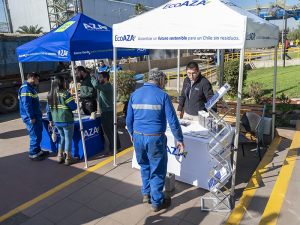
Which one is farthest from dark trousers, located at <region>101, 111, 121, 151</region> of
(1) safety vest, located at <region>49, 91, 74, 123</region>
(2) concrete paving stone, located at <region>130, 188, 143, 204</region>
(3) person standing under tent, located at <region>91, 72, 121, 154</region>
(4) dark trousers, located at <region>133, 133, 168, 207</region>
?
(4) dark trousers, located at <region>133, 133, 168, 207</region>

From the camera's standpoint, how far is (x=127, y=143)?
22.4 feet

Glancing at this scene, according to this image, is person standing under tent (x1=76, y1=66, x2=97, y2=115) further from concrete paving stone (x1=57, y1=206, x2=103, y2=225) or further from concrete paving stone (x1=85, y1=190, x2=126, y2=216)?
concrete paving stone (x1=57, y1=206, x2=103, y2=225)

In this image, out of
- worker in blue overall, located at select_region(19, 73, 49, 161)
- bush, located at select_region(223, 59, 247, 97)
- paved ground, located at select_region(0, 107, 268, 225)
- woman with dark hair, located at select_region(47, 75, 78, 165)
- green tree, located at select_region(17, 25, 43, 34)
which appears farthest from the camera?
green tree, located at select_region(17, 25, 43, 34)

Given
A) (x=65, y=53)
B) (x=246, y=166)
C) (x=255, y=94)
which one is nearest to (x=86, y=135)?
(x=65, y=53)

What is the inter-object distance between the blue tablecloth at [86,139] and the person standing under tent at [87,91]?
1.44 feet

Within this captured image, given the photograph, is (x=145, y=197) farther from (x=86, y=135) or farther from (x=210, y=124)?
(x=86, y=135)

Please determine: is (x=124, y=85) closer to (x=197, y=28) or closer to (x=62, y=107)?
(x=62, y=107)

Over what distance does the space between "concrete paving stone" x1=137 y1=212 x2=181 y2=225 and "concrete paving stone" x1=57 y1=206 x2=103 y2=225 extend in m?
0.64

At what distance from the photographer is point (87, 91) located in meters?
6.41

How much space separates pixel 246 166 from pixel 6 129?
7.35 metres

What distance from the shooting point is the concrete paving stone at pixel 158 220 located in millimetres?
3803

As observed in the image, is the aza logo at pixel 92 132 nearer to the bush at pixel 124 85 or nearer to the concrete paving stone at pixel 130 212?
the concrete paving stone at pixel 130 212

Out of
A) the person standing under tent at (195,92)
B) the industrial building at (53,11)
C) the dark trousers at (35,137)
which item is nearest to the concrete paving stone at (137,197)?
the person standing under tent at (195,92)

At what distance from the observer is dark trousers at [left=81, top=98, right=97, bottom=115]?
652 centimetres
